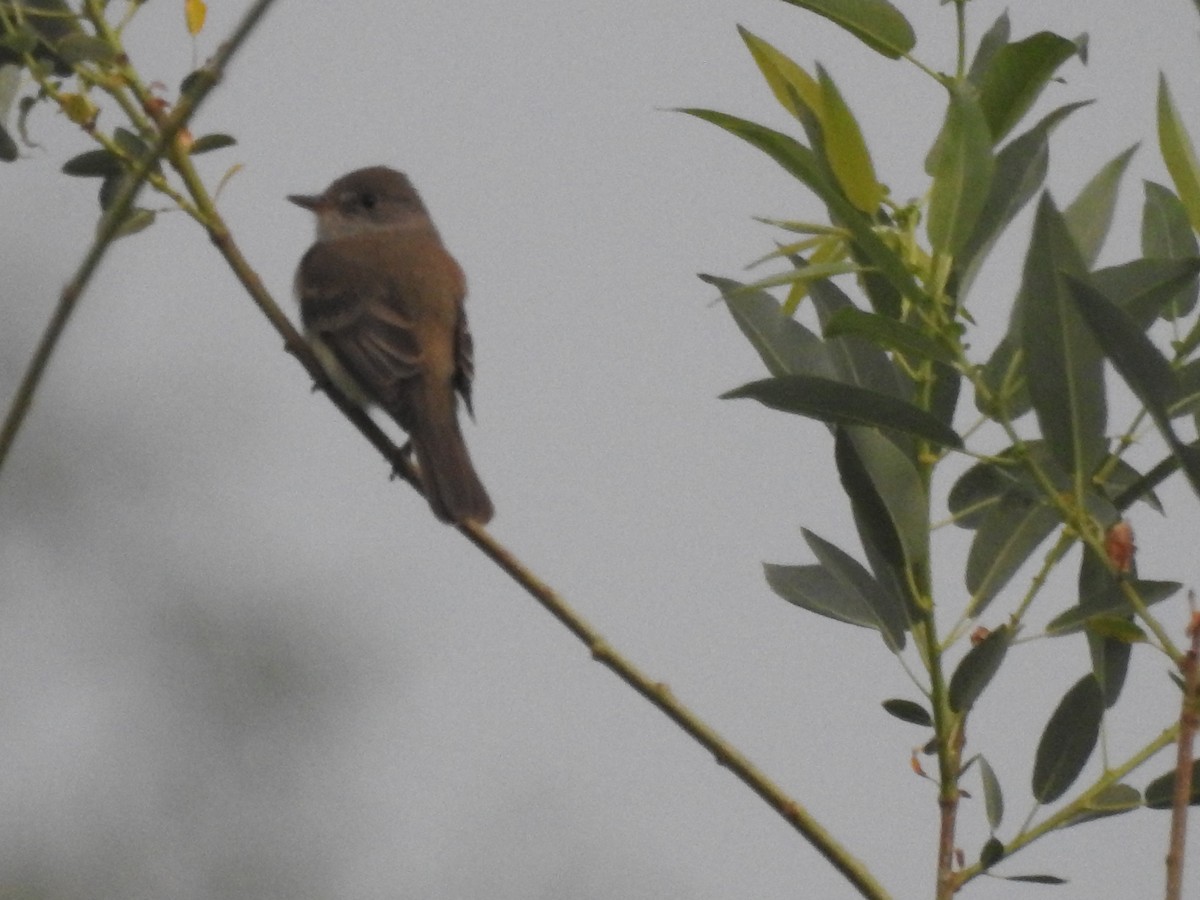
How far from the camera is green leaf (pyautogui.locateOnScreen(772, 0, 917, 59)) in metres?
1.62

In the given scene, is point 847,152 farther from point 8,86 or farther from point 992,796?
point 8,86

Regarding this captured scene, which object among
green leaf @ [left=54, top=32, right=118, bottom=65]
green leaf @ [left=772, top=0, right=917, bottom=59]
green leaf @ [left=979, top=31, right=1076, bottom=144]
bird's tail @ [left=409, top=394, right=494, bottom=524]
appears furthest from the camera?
bird's tail @ [left=409, top=394, right=494, bottom=524]

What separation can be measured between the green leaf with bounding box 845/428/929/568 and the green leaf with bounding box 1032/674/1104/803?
0.74 feet

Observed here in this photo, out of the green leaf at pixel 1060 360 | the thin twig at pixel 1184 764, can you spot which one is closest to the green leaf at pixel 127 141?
the green leaf at pixel 1060 360

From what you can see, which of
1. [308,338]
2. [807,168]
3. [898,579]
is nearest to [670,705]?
[898,579]

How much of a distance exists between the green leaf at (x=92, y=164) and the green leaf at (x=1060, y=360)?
48.5 inches

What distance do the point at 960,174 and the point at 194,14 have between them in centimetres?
120

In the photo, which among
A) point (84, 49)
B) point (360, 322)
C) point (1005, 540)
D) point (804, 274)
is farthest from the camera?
point (360, 322)

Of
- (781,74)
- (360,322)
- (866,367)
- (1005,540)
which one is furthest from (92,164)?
(360,322)

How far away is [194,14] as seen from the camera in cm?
229

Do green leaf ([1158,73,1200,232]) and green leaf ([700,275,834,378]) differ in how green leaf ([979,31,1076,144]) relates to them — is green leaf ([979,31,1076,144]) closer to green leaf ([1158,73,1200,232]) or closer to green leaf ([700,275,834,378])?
green leaf ([1158,73,1200,232])

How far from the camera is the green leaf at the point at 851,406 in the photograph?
146 centimetres

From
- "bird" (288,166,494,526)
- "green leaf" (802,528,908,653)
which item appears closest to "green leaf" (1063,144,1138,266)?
"green leaf" (802,528,908,653)

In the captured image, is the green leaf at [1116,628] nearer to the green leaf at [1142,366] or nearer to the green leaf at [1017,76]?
the green leaf at [1142,366]
